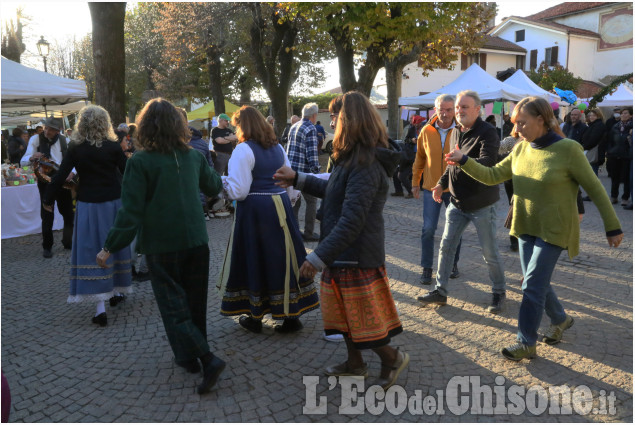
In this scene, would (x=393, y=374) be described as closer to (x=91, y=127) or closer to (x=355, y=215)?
(x=355, y=215)

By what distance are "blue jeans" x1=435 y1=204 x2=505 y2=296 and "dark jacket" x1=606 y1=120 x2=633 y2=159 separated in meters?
6.98

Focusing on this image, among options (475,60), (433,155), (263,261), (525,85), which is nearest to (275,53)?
(525,85)

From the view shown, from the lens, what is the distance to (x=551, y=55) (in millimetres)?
37219

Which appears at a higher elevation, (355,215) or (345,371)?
(355,215)

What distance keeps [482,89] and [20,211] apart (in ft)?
39.2

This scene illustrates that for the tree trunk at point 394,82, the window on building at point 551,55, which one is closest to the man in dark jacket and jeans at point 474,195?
the tree trunk at point 394,82

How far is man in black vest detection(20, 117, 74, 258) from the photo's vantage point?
6.83 meters

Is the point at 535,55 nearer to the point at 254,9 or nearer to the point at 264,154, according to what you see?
the point at 254,9

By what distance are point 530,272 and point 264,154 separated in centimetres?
210

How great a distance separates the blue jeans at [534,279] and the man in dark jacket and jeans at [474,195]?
2.64ft

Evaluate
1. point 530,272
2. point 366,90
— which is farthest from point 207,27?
point 530,272

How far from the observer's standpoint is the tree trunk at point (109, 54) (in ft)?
28.3

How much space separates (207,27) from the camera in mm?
Answer: 19312

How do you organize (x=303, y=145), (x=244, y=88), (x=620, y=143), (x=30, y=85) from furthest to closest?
(x=244, y=88) < (x=620, y=143) < (x=30, y=85) < (x=303, y=145)
